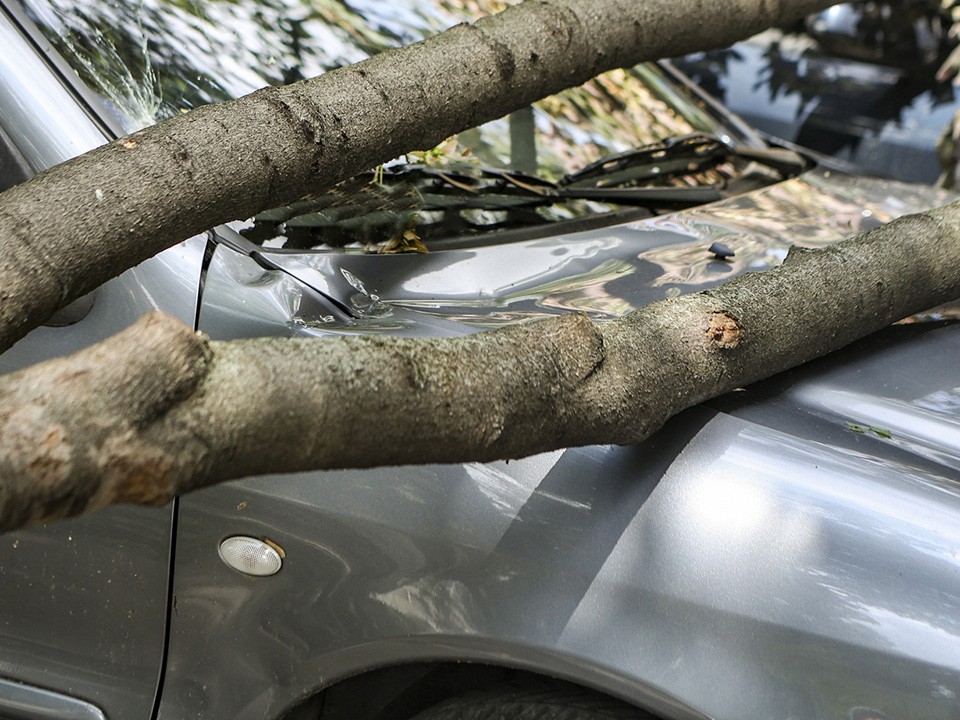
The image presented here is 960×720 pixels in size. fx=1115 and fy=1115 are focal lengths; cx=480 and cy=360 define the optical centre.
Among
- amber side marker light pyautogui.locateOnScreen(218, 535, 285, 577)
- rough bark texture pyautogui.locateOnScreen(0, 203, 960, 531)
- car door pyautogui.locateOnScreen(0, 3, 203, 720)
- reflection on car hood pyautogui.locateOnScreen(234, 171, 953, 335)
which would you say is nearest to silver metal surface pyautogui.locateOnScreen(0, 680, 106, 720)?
car door pyautogui.locateOnScreen(0, 3, 203, 720)

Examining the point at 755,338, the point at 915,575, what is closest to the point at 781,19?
the point at 755,338

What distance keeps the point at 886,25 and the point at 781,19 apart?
4.03 meters

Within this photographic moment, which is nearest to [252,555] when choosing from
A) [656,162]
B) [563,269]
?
[563,269]

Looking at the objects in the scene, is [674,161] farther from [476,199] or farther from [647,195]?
[476,199]

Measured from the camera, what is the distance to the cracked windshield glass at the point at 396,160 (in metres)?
2.33

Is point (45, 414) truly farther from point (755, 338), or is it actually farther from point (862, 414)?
point (862, 414)

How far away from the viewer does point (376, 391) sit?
133 cm

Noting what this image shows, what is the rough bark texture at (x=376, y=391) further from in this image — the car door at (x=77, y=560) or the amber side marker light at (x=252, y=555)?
the car door at (x=77, y=560)

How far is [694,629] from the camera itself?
1583 mm

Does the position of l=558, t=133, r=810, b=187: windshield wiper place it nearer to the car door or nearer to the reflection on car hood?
the reflection on car hood

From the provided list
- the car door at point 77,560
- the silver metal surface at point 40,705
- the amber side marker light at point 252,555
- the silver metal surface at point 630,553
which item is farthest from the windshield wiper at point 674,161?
the silver metal surface at point 40,705

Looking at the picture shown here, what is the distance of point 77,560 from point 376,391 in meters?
0.95

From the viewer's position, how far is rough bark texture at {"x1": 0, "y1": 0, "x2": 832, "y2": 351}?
5.22 feet

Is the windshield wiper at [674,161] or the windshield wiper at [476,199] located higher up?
the windshield wiper at [476,199]
